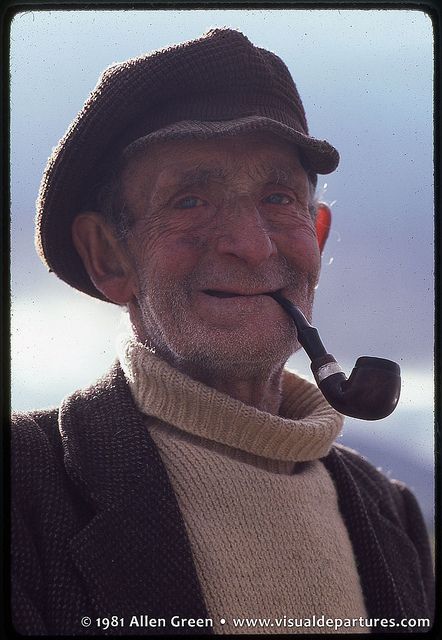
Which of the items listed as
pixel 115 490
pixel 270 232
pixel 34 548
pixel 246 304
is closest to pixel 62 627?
pixel 34 548

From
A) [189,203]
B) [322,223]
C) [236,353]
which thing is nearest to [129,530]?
[236,353]

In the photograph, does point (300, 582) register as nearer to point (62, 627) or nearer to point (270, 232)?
point (62, 627)

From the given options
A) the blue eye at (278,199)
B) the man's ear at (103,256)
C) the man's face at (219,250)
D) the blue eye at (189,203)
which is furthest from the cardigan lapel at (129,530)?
the blue eye at (278,199)

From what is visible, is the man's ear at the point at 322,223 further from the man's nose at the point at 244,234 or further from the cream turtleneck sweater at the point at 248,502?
the cream turtleneck sweater at the point at 248,502

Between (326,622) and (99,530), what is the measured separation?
491mm

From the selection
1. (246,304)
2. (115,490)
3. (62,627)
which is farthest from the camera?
(246,304)

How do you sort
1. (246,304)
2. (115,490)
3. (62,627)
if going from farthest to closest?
(246,304)
(115,490)
(62,627)

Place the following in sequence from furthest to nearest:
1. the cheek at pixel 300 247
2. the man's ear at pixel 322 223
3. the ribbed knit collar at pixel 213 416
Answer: the man's ear at pixel 322 223 < the cheek at pixel 300 247 < the ribbed knit collar at pixel 213 416

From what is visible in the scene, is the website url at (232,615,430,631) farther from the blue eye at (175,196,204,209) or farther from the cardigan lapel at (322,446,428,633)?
the blue eye at (175,196,204,209)

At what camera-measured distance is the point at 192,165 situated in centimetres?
171

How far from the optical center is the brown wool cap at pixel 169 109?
1.67 m

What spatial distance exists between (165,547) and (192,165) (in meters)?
0.78

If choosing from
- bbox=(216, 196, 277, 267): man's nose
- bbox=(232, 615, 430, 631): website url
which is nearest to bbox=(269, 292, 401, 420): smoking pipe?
bbox=(216, 196, 277, 267): man's nose

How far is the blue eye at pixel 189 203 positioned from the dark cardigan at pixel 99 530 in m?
0.39
